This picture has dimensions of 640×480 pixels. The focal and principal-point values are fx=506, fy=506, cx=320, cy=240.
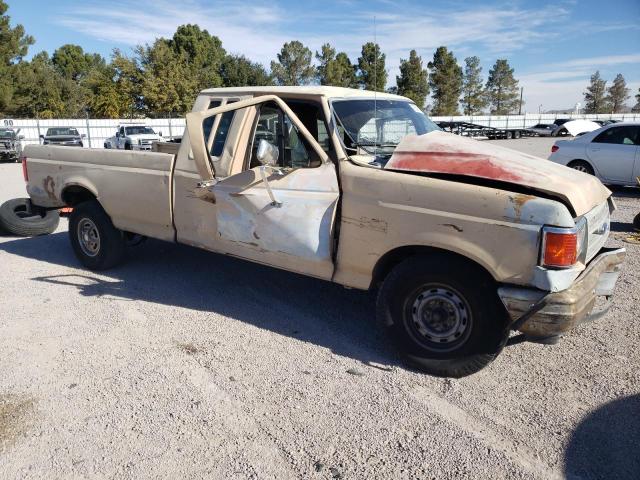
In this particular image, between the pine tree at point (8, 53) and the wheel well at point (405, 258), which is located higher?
the pine tree at point (8, 53)

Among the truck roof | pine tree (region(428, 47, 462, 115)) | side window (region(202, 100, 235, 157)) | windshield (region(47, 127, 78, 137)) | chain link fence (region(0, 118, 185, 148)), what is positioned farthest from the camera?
Answer: pine tree (region(428, 47, 462, 115))

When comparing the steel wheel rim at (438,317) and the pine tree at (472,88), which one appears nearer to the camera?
the steel wheel rim at (438,317)

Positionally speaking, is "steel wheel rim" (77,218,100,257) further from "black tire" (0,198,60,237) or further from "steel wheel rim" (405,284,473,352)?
"steel wheel rim" (405,284,473,352)

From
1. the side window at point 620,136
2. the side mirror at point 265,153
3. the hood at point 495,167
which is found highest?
the side mirror at point 265,153

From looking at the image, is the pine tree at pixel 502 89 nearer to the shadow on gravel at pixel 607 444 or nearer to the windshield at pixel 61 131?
the windshield at pixel 61 131

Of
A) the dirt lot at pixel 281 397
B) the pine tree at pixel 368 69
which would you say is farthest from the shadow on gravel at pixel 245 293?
the pine tree at pixel 368 69

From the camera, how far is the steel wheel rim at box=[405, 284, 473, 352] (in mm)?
3438

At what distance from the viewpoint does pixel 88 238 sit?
19.2 ft

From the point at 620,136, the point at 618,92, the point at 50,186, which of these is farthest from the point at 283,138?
the point at 618,92

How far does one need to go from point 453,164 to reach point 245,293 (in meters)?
2.65

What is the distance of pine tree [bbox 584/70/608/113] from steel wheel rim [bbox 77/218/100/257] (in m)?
92.0

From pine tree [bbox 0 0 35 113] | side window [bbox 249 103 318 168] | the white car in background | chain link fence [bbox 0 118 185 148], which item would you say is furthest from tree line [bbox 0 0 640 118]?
side window [bbox 249 103 318 168]

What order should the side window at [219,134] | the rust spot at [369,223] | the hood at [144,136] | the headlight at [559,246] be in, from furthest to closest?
the hood at [144,136] < the side window at [219,134] < the rust spot at [369,223] < the headlight at [559,246]

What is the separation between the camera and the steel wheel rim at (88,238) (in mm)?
5760
